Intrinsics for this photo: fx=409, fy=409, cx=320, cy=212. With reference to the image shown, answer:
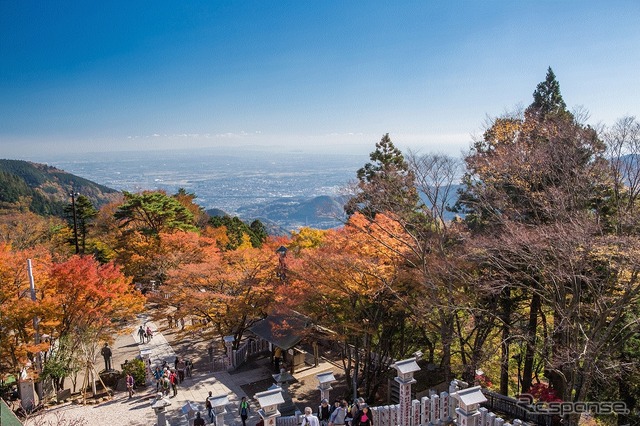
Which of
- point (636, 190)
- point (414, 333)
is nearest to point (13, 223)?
point (414, 333)

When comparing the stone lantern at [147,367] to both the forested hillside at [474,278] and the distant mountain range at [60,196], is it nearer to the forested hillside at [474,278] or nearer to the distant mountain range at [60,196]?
the forested hillside at [474,278]

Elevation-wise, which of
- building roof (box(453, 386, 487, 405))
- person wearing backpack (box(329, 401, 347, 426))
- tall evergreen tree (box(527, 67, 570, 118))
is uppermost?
tall evergreen tree (box(527, 67, 570, 118))

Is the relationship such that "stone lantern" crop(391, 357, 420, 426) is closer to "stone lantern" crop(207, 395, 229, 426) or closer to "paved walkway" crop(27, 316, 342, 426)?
"stone lantern" crop(207, 395, 229, 426)

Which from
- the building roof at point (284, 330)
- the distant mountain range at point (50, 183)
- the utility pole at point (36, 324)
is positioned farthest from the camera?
the distant mountain range at point (50, 183)

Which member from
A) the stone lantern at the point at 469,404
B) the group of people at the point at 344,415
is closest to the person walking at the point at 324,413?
the group of people at the point at 344,415

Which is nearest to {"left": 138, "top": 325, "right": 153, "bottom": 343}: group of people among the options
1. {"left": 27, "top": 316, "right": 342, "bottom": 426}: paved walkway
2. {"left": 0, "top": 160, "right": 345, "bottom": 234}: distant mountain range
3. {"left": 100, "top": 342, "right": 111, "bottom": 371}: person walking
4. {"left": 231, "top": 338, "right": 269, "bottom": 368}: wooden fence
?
{"left": 27, "top": 316, "right": 342, "bottom": 426}: paved walkway

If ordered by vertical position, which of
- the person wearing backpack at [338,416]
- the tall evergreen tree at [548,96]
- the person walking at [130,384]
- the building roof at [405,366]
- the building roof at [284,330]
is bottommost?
the person walking at [130,384]
